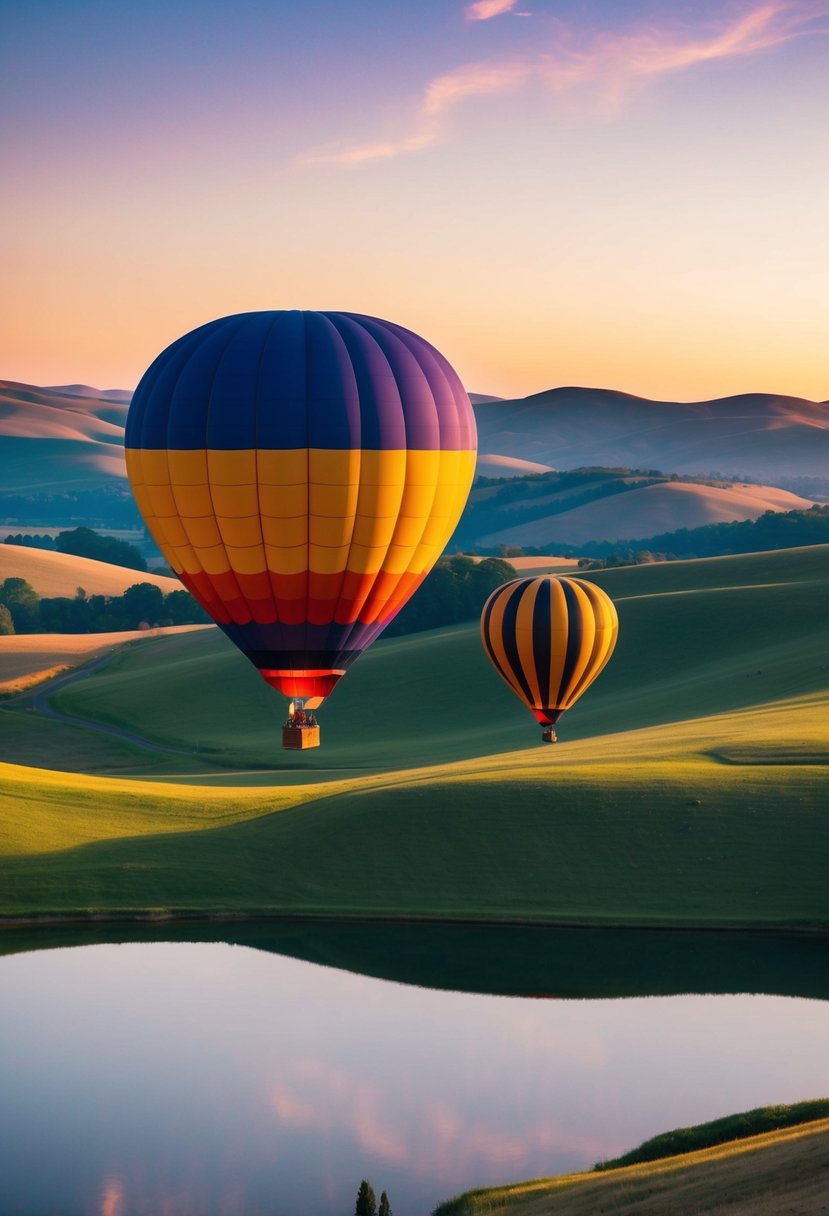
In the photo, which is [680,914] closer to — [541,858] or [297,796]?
[541,858]

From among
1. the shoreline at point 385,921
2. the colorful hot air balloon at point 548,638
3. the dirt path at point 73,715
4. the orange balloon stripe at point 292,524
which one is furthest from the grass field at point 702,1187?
the dirt path at point 73,715

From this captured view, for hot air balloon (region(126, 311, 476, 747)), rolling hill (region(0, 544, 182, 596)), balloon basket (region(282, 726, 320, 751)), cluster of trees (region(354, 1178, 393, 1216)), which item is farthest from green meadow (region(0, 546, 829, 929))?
rolling hill (region(0, 544, 182, 596))

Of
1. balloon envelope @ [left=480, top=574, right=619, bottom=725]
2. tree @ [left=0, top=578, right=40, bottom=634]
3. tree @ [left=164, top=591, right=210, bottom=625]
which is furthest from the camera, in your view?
tree @ [left=164, top=591, right=210, bottom=625]

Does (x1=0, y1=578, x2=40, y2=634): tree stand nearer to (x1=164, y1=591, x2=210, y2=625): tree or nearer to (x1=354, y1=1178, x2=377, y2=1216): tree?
(x1=164, y1=591, x2=210, y2=625): tree

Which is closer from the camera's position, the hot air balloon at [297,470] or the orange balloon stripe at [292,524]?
the hot air balloon at [297,470]

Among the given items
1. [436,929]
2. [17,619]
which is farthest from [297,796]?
[17,619]

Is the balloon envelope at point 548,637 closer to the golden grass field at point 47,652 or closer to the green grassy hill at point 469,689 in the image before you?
the green grassy hill at point 469,689
